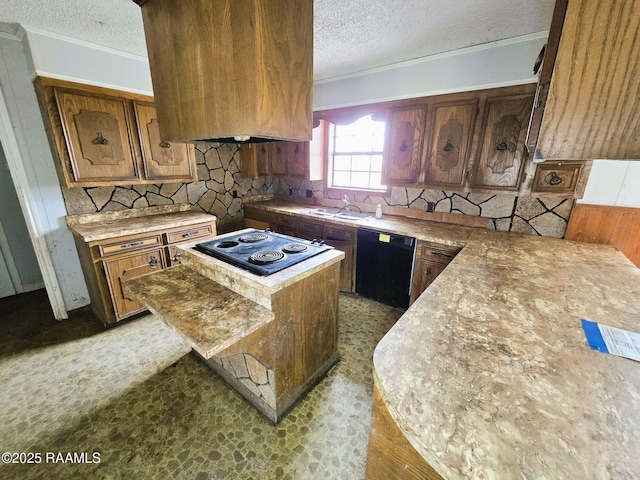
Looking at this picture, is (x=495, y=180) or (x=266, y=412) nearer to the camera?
(x=266, y=412)

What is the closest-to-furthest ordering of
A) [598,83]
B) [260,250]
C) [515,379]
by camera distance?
[598,83]
[515,379]
[260,250]

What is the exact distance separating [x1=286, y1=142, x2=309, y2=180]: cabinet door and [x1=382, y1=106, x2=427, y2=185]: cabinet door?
1109 mm

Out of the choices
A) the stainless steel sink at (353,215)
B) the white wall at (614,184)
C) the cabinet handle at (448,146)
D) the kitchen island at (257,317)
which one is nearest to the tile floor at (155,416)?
the kitchen island at (257,317)

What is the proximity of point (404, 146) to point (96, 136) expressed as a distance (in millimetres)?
2964

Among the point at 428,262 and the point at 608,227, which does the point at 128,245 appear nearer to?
the point at 428,262

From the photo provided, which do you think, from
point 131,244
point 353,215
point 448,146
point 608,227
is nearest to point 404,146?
point 448,146

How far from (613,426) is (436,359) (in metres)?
0.40

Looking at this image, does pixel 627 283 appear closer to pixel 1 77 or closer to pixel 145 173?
pixel 145 173

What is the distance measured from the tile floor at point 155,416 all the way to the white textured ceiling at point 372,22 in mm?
2584

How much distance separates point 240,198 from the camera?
157 inches

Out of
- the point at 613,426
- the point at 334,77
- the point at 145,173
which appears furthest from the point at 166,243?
the point at 613,426

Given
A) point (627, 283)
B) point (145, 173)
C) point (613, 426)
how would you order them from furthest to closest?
point (145, 173), point (627, 283), point (613, 426)

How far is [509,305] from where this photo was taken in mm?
1167

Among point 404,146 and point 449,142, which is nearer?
point 449,142
